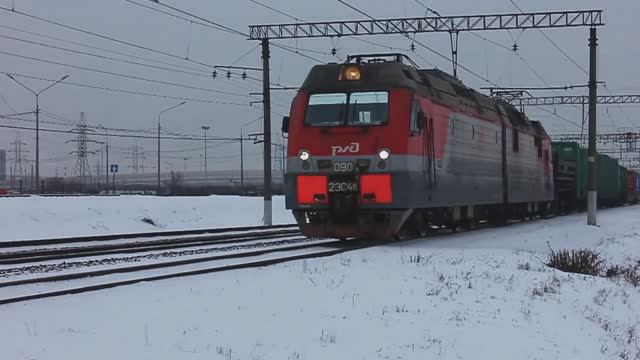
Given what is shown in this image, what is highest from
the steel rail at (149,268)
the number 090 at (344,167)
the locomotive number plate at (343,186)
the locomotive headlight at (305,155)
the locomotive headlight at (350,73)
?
the locomotive headlight at (350,73)

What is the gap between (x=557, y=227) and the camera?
24.8 metres

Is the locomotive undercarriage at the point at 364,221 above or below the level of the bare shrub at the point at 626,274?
above

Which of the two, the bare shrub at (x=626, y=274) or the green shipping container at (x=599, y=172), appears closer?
the bare shrub at (x=626, y=274)

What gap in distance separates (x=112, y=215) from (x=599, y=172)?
27.1 metres

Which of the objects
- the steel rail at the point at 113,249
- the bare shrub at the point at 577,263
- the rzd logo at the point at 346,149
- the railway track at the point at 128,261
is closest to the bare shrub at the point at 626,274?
the bare shrub at the point at 577,263

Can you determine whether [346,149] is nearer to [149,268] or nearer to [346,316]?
[149,268]

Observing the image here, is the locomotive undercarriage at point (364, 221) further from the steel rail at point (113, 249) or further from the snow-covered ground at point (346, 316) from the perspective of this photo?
the snow-covered ground at point (346, 316)

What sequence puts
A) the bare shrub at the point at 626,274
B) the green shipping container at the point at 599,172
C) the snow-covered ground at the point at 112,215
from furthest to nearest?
the green shipping container at the point at 599,172 < the snow-covered ground at the point at 112,215 < the bare shrub at the point at 626,274

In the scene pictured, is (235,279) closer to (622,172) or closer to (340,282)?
(340,282)

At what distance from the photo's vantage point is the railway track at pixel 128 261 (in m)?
9.99

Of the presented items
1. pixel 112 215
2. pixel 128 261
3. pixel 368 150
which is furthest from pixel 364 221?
pixel 112 215

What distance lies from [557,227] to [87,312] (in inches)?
788

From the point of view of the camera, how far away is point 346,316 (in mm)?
7805

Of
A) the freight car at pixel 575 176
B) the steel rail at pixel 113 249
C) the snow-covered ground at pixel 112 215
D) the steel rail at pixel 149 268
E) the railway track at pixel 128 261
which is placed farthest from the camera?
the freight car at pixel 575 176
